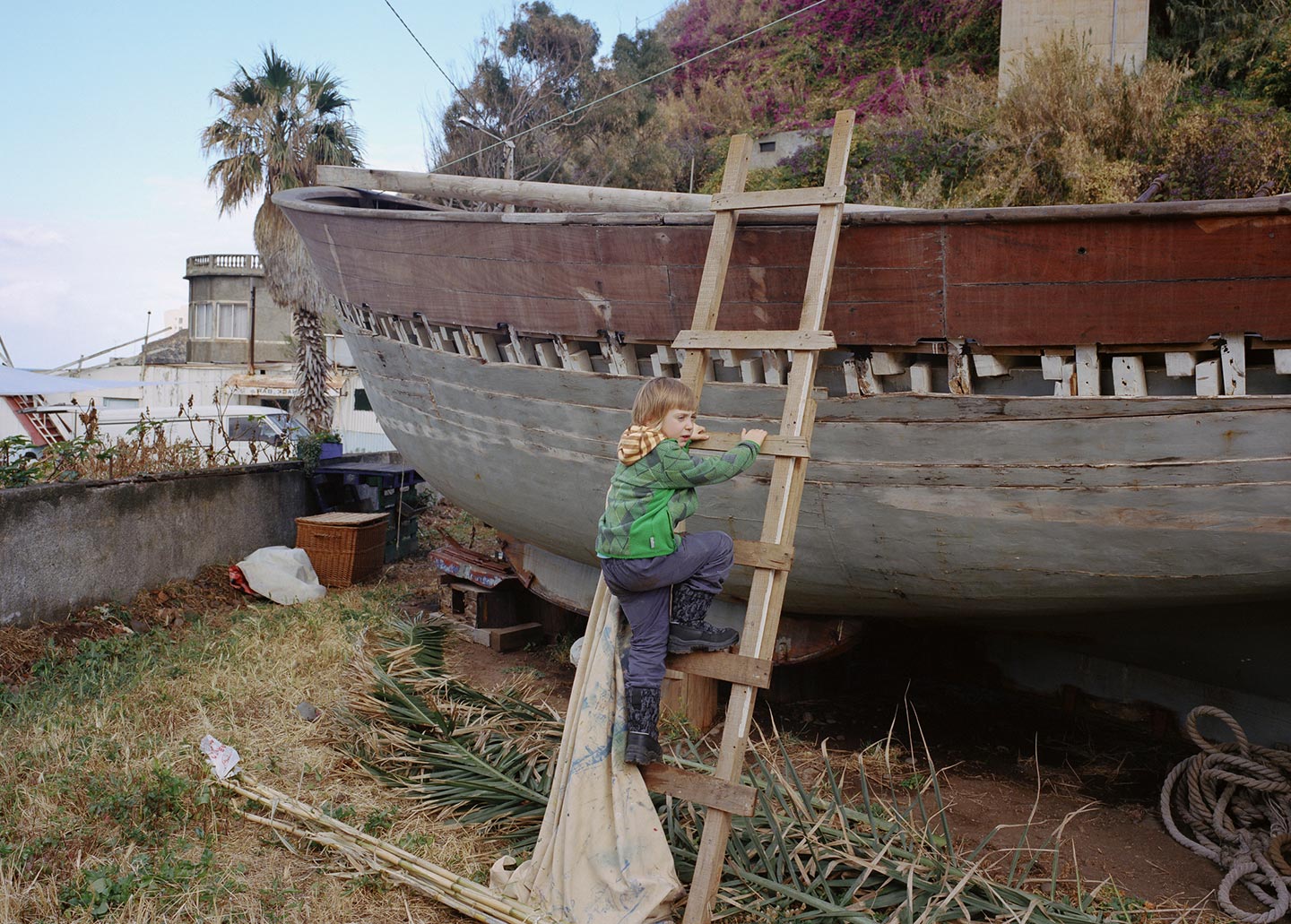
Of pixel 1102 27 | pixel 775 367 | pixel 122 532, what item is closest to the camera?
pixel 775 367

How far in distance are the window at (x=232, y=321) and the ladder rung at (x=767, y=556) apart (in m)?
35.1

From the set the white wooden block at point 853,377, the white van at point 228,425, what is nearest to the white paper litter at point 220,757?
the white wooden block at point 853,377

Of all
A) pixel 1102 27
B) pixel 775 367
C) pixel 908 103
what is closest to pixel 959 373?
pixel 775 367

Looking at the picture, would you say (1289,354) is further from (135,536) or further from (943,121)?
(943,121)

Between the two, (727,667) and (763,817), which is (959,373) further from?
(763,817)

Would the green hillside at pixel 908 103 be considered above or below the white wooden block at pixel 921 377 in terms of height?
above

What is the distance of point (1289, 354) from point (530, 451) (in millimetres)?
3578

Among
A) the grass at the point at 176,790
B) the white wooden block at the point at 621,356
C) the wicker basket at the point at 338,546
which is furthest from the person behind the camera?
the wicker basket at the point at 338,546

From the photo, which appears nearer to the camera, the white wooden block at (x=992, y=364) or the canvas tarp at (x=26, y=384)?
the white wooden block at (x=992, y=364)

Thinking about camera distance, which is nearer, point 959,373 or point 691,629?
point 691,629

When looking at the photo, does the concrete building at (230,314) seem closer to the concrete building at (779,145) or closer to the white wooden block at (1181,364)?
the concrete building at (779,145)

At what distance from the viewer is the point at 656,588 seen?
3145mm

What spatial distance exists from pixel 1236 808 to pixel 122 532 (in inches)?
288

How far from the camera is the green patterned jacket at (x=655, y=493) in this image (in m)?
3.03
